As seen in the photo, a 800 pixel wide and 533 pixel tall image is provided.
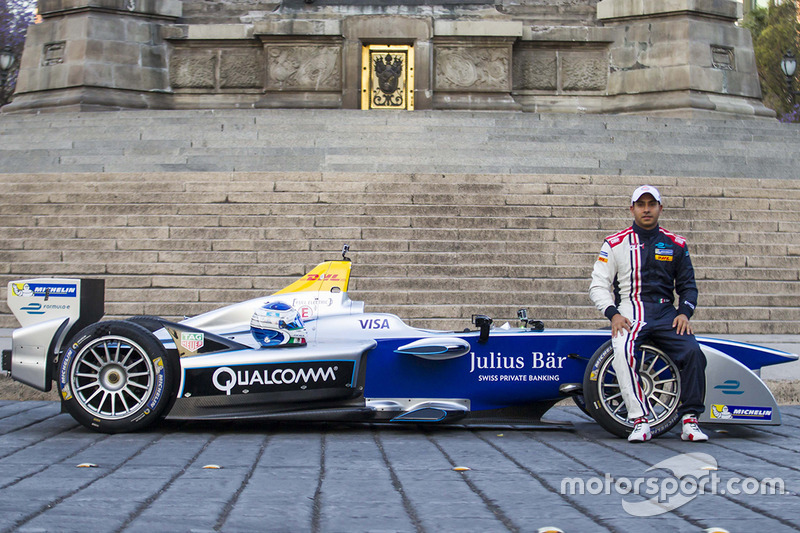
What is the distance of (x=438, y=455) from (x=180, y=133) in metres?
12.1

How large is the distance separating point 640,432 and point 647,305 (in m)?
0.73

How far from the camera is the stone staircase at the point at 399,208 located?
10.3 m

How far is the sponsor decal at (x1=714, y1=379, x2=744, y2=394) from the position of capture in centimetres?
537

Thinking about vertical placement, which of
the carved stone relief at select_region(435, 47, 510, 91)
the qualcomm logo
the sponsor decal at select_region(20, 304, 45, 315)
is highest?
the carved stone relief at select_region(435, 47, 510, 91)

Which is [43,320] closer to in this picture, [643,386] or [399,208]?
[643,386]

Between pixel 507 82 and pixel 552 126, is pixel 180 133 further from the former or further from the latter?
pixel 507 82

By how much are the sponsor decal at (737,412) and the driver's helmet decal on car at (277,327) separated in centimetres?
238

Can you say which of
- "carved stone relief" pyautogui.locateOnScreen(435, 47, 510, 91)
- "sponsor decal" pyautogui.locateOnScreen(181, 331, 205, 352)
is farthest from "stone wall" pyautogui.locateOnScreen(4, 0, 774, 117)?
"sponsor decal" pyautogui.locateOnScreen(181, 331, 205, 352)

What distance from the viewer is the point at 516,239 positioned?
11.3 meters

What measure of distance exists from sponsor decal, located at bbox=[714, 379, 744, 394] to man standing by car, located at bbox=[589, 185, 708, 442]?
0.19 meters

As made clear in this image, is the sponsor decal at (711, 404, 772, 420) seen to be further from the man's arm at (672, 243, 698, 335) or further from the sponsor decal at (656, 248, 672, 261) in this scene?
the sponsor decal at (656, 248, 672, 261)

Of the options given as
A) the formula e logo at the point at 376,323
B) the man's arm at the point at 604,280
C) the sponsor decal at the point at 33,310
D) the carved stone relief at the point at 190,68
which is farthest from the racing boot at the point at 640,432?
the carved stone relief at the point at 190,68

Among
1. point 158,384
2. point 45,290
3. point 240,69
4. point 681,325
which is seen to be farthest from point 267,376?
point 240,69

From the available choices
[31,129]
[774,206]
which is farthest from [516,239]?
[31,129]
